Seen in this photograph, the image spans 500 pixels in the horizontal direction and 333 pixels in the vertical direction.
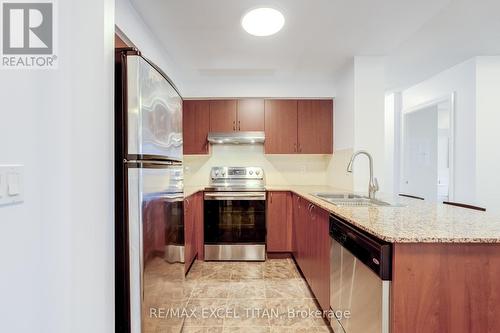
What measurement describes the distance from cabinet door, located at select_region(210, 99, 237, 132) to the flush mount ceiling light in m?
1.49

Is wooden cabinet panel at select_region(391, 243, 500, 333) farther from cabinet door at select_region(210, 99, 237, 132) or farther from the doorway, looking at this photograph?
the doorway

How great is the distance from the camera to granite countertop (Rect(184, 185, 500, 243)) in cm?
101

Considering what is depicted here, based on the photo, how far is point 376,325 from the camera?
1.11 m

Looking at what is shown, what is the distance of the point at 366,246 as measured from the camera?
1201mm

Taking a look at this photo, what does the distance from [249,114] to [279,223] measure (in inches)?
58.9

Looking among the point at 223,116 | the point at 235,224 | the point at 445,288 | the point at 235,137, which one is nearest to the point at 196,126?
the point at 223,116

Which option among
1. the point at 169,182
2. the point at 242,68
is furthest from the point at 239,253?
the point at 242,68

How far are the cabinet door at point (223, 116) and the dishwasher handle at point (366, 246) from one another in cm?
224

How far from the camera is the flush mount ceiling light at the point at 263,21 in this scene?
1.93 m

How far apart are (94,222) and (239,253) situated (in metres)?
2.39

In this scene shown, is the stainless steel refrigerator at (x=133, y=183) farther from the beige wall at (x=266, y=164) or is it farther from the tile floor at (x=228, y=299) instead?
the beige wall at (x=266, y=164)

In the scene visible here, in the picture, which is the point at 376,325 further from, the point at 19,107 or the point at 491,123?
the point at 491,123

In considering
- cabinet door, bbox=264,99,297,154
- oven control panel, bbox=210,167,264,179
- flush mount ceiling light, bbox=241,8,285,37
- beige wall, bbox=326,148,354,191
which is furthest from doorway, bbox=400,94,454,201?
flush mount ceiling light, bbox=241,8,285,37

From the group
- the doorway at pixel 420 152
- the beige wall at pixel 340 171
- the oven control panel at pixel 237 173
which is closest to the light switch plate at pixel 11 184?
the beige wall at pixel 340 171
